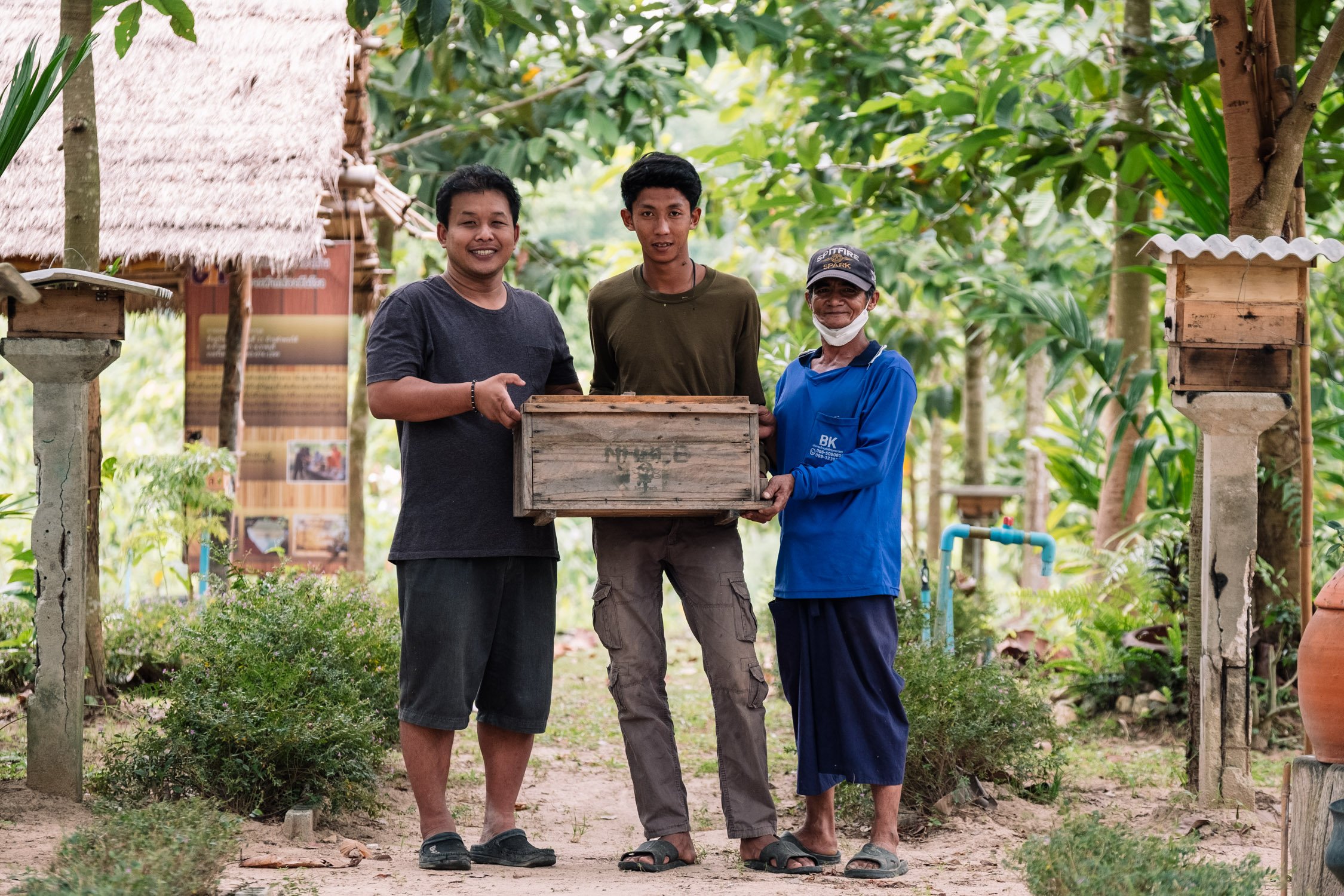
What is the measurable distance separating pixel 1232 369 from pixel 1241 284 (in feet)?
0.94

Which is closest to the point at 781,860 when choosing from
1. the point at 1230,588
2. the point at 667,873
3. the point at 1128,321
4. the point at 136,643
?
the point at 667,873

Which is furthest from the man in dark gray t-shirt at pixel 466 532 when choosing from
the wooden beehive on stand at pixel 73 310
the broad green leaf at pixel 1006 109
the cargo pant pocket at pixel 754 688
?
the broad green leaf at pixel 1006 109

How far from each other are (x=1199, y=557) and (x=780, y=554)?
182 cm

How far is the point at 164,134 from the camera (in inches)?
278

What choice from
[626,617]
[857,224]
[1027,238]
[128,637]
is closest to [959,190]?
[857,224]

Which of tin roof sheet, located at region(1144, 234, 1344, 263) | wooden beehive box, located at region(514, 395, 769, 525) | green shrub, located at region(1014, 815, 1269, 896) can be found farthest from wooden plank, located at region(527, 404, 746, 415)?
tin roof sheet, located at region(1144, 234, 1344, 263)

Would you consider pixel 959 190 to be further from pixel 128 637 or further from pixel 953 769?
pixel 128 637

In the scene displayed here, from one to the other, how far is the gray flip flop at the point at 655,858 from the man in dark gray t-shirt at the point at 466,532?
246mm

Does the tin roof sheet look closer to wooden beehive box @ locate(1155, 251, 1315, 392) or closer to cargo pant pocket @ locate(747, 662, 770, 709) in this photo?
wooden beehive box @ locate(1155, 251, 1315, 392)

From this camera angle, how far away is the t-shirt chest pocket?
366 cm

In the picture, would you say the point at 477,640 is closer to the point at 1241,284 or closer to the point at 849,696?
the point at 849,696

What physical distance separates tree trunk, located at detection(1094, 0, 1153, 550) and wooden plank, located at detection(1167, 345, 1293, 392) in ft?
8.55

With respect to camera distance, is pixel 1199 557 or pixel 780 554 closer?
pixel 780 554

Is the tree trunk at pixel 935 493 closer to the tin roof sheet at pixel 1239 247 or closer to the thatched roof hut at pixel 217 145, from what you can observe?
the thatched roof hut at pixel 217 145
